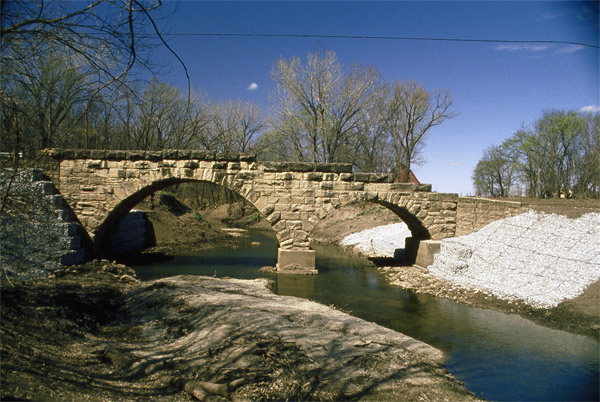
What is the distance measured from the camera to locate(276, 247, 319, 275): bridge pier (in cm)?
1150

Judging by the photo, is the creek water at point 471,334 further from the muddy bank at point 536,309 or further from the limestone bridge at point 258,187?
the limestone bridge at point 258,187

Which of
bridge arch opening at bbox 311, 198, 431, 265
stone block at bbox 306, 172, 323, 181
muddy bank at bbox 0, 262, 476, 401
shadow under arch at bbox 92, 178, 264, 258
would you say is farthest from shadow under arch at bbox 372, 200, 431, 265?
muddy bank at bbox 0, 262, 476, 401

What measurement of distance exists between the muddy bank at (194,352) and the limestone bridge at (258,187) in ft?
14.9

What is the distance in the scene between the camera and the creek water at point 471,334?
5.11 meters

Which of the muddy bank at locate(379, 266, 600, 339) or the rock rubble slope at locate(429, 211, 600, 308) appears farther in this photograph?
the rock rubble slope at locate(429, 211, 600, 308)

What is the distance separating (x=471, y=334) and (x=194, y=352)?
483cm

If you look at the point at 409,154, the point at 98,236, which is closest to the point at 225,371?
the point at 98,236

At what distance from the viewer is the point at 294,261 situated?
37.9 ft

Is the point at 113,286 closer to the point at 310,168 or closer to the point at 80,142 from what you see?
the point at 310,168

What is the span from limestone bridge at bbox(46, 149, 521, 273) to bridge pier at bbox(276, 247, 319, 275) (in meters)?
0.03

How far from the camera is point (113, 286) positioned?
7.79 m

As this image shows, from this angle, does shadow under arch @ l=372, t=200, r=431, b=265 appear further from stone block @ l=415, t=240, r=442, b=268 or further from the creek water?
the creek water

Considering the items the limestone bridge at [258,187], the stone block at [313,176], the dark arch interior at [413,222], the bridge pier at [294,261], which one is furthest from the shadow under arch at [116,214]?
the dark arch interior at [413,222]

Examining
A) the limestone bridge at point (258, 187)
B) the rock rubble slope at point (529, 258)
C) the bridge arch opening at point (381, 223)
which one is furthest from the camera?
the bridge arch opening at point (381, 223)
